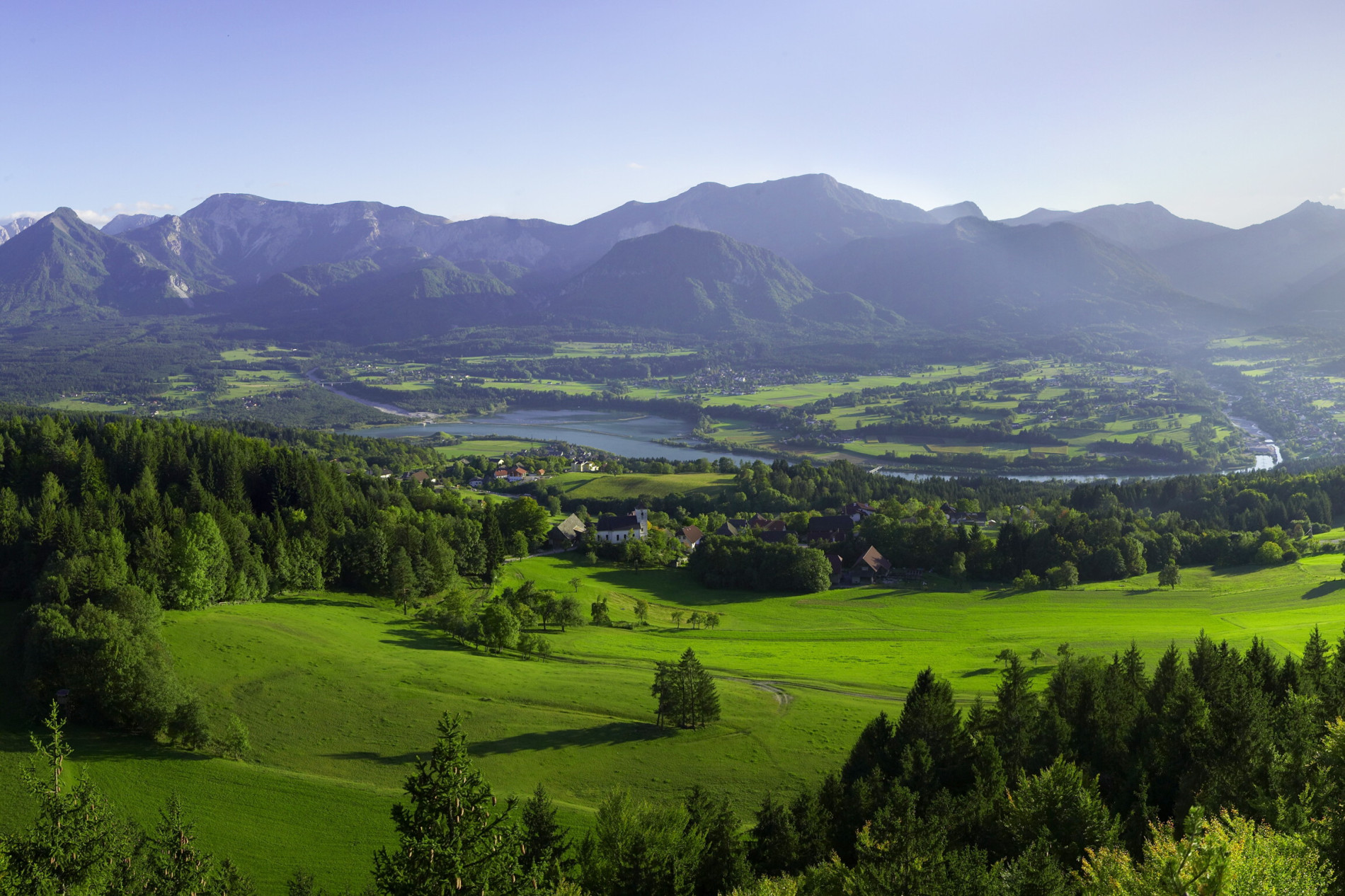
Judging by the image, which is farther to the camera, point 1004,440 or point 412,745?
point 1004,440

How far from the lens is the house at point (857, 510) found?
314 ft

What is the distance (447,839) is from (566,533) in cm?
6841

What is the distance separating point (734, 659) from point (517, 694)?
1378cm

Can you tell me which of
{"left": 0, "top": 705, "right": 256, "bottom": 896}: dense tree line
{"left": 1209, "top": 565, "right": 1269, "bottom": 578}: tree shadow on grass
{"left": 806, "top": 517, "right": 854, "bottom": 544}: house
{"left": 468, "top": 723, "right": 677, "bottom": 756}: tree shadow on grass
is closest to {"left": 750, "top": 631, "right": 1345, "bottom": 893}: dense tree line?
{"left": 468, "top": 723, "right": 677, "bottom": 756}: tree shadow on grass

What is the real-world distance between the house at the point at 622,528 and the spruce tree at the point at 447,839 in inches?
2612

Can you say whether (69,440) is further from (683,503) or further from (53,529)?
(683,503)

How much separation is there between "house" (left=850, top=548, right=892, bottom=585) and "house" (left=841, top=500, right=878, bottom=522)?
1669cm

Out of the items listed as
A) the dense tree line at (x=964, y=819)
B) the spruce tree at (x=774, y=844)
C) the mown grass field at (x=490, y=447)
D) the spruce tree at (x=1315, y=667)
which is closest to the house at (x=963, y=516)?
the spruce tree at (x=1315, y=667)

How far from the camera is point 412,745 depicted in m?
35.6

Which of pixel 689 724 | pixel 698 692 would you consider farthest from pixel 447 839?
pixel 689 724

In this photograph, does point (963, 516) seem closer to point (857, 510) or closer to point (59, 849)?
point (857, 510)

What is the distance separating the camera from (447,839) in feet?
52.1

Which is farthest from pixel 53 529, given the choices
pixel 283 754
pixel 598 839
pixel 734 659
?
pixel 598 839

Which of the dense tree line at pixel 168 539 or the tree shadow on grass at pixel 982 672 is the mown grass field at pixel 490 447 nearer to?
the dense tree line at pixel 168 539
